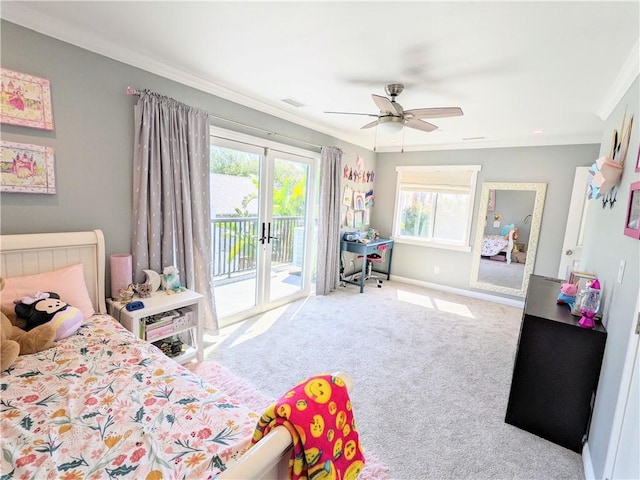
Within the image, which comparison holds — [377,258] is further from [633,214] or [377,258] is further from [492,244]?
[633,214]

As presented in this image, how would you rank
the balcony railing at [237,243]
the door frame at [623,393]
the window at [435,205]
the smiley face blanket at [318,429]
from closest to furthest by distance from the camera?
the smiley face blanket at [318,429]
the door frame at [623,393]
the balcony railing at [237,243]
the window at [435,205]

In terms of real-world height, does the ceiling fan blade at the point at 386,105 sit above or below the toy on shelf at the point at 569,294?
above

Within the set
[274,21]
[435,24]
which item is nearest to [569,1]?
[435,24]

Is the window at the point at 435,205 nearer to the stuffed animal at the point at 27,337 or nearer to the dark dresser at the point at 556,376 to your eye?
the dark dresser at the point at 556,376

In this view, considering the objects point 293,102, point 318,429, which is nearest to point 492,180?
point 293,102

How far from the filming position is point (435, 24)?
166 centimetres

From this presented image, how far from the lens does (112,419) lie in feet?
3.81

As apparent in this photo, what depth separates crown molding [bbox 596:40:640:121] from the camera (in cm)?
185

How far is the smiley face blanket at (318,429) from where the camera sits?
85 centimetres

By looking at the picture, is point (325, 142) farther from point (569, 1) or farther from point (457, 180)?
point (569, 1)

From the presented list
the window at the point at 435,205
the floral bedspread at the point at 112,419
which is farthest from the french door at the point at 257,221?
the window at the point at 435,205

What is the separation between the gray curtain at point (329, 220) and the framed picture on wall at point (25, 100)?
2.85m

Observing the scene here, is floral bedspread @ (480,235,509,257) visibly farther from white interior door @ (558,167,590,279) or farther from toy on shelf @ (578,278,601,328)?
toy on shelf @ (578,278,601,328)

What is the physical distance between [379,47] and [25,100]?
220 centimetres
